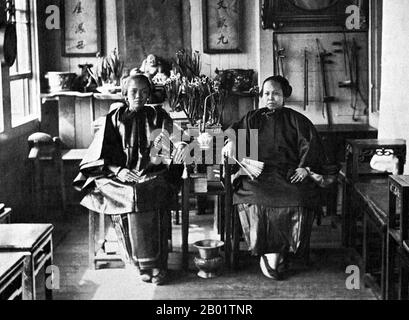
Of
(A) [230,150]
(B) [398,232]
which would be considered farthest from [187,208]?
(B) [398,232]

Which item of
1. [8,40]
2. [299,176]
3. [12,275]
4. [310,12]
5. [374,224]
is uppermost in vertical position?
[310,12]

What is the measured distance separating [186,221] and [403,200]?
174 centimetres

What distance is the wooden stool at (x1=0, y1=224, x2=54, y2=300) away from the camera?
3305 mm

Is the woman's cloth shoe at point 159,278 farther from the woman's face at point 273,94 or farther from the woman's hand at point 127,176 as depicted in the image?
the woman's face at point 273,94

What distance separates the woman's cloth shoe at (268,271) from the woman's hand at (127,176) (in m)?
1.06

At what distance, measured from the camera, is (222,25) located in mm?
7641

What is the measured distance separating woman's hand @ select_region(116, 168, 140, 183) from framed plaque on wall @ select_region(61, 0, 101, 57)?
2968mm

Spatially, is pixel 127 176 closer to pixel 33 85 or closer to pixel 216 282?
Answer: pixel 216 282

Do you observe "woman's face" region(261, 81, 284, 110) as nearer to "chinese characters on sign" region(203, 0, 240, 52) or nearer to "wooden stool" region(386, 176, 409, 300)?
"wooden stool" region(386, 176, 409, 300)

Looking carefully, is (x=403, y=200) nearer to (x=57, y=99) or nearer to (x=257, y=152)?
(x=257, y=152)

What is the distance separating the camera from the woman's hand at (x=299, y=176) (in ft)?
16.4

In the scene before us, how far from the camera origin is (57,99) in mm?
7293

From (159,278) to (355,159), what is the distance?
5.87ft
